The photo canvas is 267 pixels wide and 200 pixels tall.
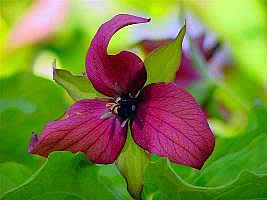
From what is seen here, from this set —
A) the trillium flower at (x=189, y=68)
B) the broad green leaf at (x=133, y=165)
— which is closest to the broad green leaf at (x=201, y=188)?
the broad green leaf at (x=133, y=165)

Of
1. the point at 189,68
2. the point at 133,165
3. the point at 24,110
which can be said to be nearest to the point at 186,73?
the point at 189,68

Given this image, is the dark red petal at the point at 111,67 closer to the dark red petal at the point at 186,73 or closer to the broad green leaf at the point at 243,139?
the broad green leaf at the point at 243,139

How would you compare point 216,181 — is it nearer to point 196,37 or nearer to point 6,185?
point 6,185

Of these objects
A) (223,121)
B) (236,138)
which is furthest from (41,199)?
(223,121)

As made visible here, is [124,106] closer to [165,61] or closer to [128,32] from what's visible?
[165,61]

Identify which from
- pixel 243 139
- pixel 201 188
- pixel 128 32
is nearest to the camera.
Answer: pixel 201 188

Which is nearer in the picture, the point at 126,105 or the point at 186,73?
the point at 126,105

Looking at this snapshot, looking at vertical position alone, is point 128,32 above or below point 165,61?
below
